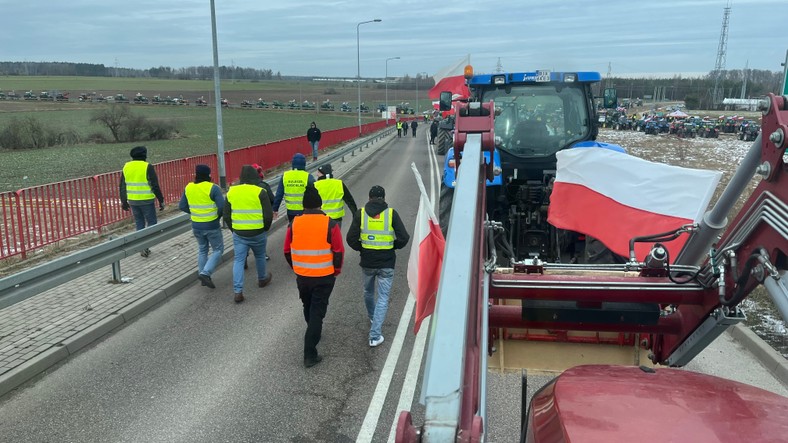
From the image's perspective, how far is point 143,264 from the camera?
9.14m

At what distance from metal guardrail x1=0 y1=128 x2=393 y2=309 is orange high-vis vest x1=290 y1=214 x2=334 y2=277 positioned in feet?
9.50

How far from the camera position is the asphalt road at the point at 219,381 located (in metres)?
4.64

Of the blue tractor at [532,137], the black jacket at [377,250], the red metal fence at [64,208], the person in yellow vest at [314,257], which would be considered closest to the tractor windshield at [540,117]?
the blue tractor at [532,137]

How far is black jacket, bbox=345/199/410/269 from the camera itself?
6.20 meters

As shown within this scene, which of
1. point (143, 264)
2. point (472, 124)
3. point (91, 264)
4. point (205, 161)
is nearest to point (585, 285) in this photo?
point (472, 124)

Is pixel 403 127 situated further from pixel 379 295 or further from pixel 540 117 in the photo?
pixel 379 295

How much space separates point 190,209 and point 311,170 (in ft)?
34.3

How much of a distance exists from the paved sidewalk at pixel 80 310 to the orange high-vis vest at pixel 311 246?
8.35ft

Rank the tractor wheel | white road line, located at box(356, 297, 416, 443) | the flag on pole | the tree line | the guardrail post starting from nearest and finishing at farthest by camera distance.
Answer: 1. the flag on pole
2. white road line, located at box(356, 297, 416, 443)
3. the guardrail post
4. the tractor wheel
5. the tree line

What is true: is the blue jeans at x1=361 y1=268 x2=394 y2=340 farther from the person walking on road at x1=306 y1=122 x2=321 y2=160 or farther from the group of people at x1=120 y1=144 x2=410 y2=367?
the person walking on road at x1=306 y1=122 x2=321 y2=160

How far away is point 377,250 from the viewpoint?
6.26 metres

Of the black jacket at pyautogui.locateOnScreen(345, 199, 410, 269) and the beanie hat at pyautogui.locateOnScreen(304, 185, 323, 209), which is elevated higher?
the beanie hat at pyautogui.locateOnScreen(304, 185, 323, 209)

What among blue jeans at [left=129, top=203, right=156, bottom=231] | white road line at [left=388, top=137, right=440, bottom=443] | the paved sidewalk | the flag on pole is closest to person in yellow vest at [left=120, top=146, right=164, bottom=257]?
blue jeans at [left=129, top=203, right=156, bottom=231]

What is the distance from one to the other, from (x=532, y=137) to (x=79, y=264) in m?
6.03
